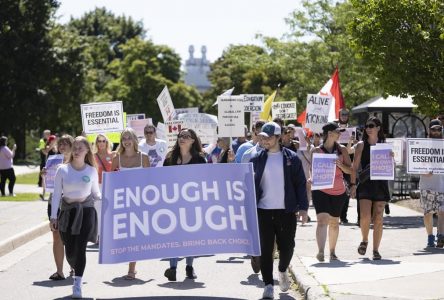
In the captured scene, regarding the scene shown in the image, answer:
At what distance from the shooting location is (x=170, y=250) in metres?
10.1

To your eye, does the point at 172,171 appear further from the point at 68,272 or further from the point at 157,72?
the point at 157,72

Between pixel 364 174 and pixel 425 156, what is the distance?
4.84 feet

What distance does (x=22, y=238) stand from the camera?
627 inches

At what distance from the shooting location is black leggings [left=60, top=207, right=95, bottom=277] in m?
10.1

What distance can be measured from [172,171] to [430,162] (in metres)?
5.19

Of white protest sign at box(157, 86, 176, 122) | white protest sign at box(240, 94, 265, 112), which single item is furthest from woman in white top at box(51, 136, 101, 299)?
Result: white protest sign at box(240, 94, 265, 112)

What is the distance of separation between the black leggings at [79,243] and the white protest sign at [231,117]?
7.56 metres

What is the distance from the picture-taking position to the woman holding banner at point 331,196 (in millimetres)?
12375

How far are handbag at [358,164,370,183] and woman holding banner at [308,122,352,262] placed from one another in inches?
22.7

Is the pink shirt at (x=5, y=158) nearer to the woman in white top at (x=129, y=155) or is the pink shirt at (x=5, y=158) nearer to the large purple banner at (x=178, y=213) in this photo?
the woman in white top at (x=129, y=155)

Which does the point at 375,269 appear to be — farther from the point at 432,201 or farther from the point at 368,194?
the point at 432,201

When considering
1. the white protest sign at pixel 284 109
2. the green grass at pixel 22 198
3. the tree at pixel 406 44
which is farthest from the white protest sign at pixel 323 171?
the green grass at pixel 22 198

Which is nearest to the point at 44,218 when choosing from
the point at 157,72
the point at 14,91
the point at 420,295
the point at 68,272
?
the point at 68,272

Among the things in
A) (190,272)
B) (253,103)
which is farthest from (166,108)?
(190,272)
